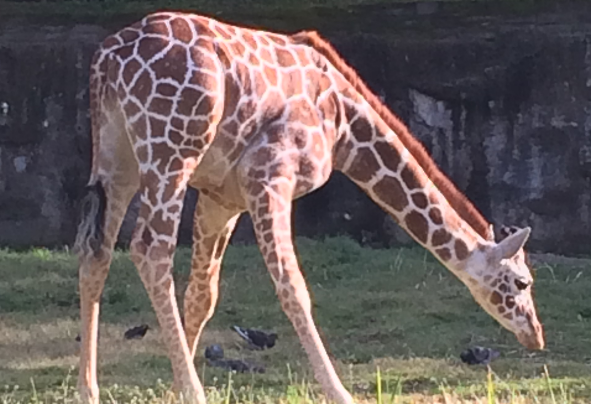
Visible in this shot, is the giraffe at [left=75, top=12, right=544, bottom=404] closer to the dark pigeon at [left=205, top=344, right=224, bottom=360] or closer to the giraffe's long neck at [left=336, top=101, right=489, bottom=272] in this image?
the giraffe's long neck at [left=336, top=101, right=489, bottom=272]

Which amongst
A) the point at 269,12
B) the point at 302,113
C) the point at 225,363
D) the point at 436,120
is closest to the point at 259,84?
the point at 302,113

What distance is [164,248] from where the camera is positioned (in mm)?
5023

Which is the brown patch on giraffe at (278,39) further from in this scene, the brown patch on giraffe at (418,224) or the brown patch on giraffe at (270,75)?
the brown patch on giraffe at (418,224)

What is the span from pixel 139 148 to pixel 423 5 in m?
6.02

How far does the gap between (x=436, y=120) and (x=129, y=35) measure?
18.3 feet

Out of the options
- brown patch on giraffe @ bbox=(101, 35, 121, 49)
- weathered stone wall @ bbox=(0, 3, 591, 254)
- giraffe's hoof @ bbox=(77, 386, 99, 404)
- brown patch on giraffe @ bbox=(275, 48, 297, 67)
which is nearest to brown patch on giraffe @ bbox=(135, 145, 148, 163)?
brown patch on giraffe @ bbox=(101, 35, 121, 49)

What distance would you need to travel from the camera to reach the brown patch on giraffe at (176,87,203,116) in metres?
5.03

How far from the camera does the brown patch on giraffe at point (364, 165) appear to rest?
18.5 feet

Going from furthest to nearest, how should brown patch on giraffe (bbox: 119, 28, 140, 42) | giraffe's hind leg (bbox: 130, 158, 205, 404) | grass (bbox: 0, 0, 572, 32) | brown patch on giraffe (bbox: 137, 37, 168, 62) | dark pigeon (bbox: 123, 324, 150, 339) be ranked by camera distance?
grass (bbox: 0, 0, 572, 32), dark pigeon (bbox: 123, 324, 150, 339), brown patch on giraffe (bbox: 119, 28, 140, 42), brown patch on giraffe (bbox: 137, 37, 168, 62), giraffe's hind leg (bbox: 130, 158, 205, 404)

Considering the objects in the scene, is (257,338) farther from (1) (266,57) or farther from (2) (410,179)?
(1) (266,57)

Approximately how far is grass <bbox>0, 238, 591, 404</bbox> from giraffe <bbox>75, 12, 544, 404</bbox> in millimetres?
439

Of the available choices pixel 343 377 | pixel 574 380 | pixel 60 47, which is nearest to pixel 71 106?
pixel 60 47

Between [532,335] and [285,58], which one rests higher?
[285,58]

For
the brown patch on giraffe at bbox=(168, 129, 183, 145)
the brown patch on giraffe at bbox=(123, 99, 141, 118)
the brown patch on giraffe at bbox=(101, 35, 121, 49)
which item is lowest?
the brown patch on giraffe at bbox=(168, 129, 183, 145)
